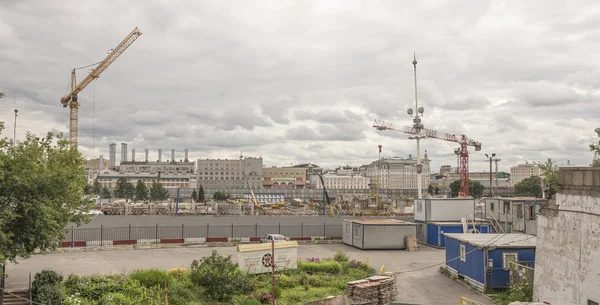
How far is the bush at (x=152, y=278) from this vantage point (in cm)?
1994

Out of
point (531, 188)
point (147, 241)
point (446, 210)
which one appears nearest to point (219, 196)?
point (531, 188)

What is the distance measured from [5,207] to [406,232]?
25655 millimetres

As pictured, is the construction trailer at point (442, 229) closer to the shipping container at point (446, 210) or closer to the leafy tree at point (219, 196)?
Result: the shipping container at point (446, 210)

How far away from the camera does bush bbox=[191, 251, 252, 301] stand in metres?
19.9

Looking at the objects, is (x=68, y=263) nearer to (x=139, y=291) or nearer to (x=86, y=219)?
(x=86, y=219)

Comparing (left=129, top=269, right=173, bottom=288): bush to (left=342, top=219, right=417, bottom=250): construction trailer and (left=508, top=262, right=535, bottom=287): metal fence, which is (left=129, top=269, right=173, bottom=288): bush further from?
(left=342, top=219, right=417, bottom=250): construction trailer

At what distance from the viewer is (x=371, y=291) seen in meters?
19.3

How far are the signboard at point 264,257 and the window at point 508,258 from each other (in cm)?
1001

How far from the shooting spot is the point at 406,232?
35156 millimetres

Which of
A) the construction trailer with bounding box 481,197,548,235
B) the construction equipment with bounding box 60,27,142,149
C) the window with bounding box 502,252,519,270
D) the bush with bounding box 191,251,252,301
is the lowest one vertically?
the bush with bounding box 191,251,252,301

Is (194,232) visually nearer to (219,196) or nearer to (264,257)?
(264,257)

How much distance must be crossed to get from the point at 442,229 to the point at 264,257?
689 inches

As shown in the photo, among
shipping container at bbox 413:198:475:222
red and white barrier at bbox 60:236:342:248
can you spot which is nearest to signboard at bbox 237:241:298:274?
red and white barrier at bbox 60:236:342:248

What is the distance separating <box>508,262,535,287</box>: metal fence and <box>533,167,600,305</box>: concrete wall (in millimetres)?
1876
